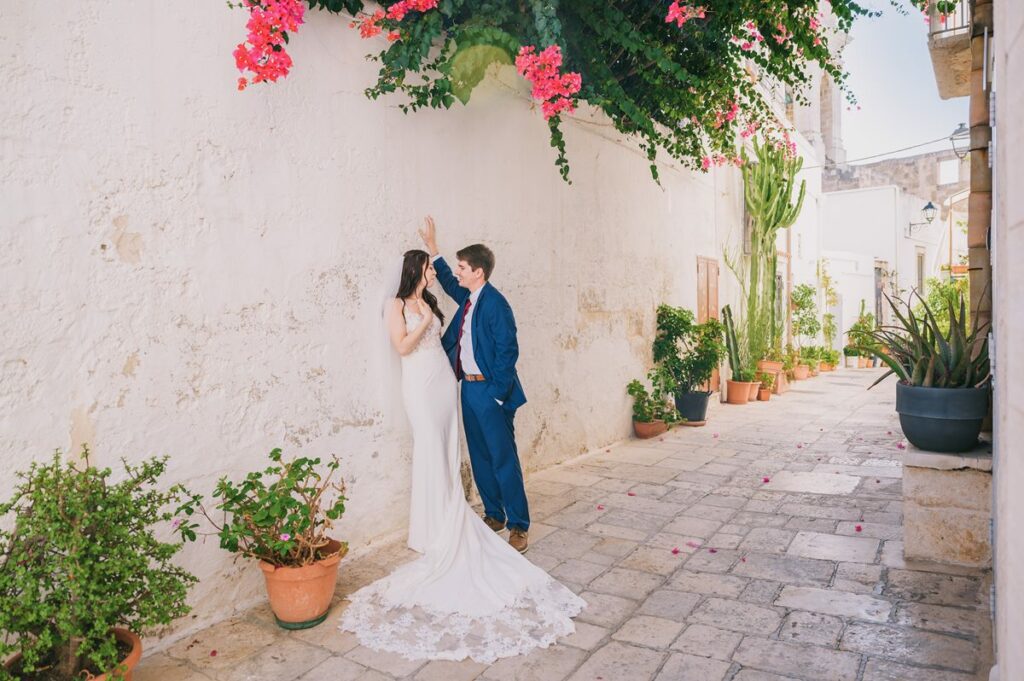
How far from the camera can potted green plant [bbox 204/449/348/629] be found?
311cm

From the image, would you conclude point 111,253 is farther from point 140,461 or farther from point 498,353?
point 498,353

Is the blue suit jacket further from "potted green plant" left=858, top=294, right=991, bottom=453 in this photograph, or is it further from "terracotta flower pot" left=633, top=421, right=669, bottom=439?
"terracotta flower pot" left=633, top=421, right=669, bottom=439

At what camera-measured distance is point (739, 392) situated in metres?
10.5

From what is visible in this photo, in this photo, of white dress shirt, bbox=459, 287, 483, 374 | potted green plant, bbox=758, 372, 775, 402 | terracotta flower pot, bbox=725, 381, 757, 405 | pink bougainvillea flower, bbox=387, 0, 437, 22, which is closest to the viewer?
pink bougainvillea flower, bbox=387, 0, 437, 22

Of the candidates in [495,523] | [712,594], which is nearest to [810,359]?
[495,523]

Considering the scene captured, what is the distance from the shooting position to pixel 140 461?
3043mm

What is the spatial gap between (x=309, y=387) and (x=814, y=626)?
2.82 metres

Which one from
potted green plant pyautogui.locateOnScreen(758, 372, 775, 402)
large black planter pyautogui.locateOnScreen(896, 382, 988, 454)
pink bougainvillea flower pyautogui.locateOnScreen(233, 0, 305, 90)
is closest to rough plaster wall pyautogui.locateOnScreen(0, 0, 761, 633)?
pink bougainvillea flower pyautogui.locateOnScreen(233, 0, 305, 90)

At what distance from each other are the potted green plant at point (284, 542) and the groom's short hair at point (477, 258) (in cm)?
165

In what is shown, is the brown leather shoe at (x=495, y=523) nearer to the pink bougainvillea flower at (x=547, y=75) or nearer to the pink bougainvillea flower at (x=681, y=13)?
the pink bougainvillea flower at (x=547, y=75)

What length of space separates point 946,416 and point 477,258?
286 cm

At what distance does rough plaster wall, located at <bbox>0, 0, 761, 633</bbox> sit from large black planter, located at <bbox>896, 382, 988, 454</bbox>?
3.05m

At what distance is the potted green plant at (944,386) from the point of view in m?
3.81

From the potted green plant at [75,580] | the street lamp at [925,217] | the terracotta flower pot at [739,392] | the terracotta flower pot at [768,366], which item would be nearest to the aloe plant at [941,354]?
the potted green plant at [75,580]
